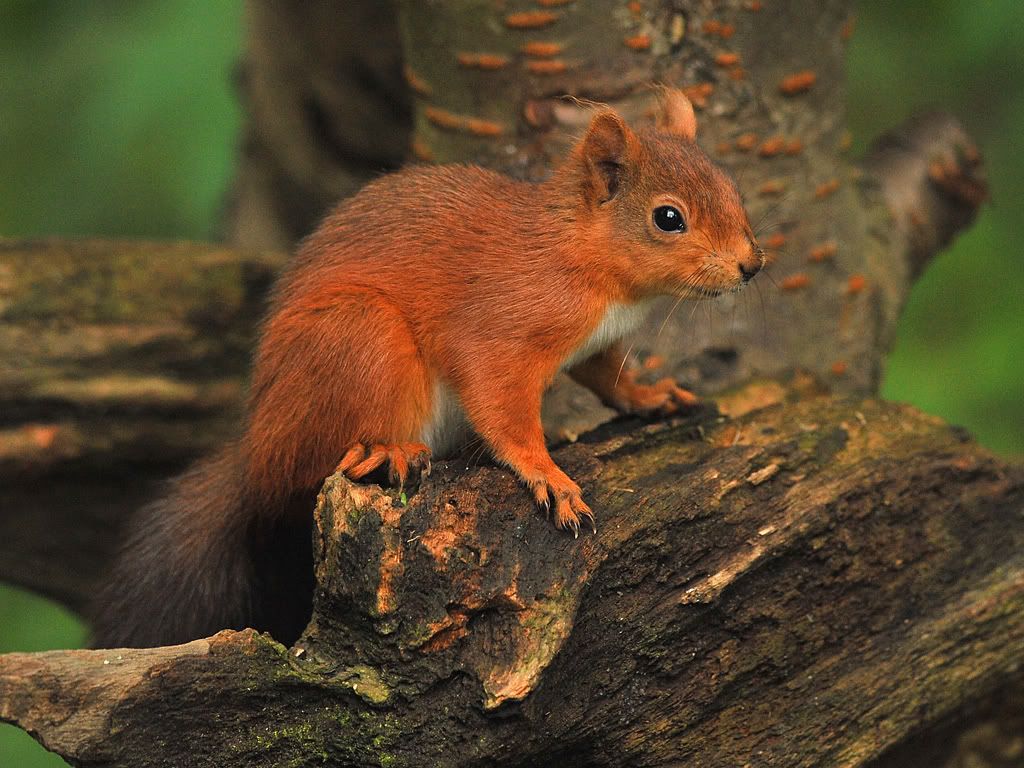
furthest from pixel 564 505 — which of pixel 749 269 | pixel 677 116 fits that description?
pixel 677 116

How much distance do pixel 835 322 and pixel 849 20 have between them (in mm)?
852

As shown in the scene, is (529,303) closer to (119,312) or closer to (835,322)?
(835,322)

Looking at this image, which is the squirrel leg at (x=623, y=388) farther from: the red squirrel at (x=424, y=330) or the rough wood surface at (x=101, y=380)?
the rough wood surface at (x=101, y=380)

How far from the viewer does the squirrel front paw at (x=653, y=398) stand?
9.33 ft

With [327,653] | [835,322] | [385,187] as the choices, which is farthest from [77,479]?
[835,322]

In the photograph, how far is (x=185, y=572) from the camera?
8.79 feet

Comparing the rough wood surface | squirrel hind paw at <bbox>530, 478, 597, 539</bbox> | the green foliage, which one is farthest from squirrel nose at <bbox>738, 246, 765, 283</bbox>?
the rough wood surface

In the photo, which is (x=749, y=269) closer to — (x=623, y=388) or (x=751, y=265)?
(x=751, y=265)

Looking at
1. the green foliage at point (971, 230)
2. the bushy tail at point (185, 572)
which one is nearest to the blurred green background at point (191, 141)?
the green foliage at point (971, 230)

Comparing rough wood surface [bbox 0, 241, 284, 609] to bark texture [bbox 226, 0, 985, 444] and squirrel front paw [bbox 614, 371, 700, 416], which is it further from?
squirrel front paw [bbox 614, 371, 700, 416]

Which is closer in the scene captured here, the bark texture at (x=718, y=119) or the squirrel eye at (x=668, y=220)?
the squirrel eye at (x=668, y=220)

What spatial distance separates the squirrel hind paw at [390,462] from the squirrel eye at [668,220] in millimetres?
705

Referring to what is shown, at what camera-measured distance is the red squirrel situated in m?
2.56

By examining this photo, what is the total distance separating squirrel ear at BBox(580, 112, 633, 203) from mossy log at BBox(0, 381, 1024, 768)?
553 millimetres
